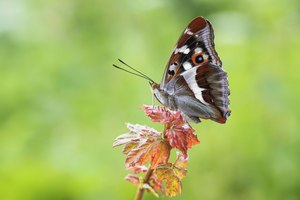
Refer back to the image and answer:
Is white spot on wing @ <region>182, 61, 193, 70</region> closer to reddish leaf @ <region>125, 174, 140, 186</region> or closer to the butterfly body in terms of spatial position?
→ the butterfly body

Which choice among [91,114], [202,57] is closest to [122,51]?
[91,114]

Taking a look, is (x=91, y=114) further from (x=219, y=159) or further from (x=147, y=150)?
(x=147, y=150)

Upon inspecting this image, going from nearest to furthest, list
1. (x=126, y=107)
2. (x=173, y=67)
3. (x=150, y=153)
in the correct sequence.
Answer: (x=150, y=153), (x=173, y=67), (x=126, y=107)

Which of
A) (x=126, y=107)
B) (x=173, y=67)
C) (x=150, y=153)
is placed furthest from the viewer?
(x=126, y=107)

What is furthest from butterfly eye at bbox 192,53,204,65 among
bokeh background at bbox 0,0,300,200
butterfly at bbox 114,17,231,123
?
bokeh background at bbox 0,0,300,200

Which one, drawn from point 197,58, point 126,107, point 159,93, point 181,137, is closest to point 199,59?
point 197,58

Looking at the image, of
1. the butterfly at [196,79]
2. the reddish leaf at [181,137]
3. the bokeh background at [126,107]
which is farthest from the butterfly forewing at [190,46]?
the bokeh background at [126,107]

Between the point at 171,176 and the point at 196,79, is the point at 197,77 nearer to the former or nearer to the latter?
the point at 196,79

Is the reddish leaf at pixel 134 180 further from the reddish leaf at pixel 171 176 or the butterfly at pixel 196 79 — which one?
the butterfly at pixel 196 79
